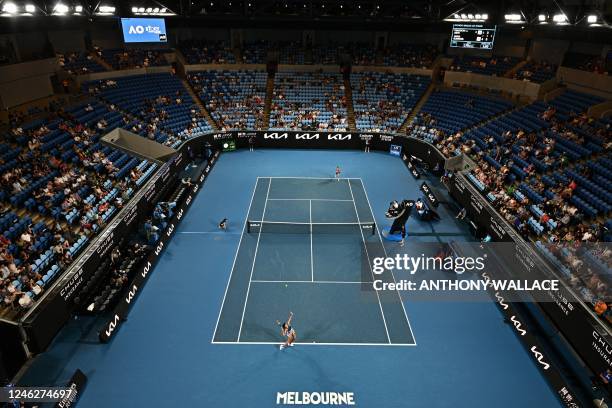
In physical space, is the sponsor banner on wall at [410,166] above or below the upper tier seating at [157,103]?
below

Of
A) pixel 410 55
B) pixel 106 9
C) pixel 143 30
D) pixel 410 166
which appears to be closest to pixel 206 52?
pixel 143 30

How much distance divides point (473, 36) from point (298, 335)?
29.9 meters

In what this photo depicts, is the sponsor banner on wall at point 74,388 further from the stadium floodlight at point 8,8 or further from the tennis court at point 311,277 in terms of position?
the stadium floodlight at point 8,8

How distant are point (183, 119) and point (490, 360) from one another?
31042 mm

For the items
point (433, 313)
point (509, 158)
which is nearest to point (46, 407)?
point (433, 313)

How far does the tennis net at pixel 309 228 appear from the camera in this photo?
72.8ft

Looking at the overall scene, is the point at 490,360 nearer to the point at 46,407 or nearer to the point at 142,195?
the point at 46,407

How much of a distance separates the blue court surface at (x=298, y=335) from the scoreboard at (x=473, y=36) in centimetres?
1849

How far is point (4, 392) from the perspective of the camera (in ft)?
37.9

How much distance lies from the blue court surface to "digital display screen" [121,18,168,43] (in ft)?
62.5

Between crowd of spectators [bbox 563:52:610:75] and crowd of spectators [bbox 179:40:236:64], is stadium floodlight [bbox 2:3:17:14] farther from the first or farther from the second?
crowd of spectators [bbox 563:52:610:75]

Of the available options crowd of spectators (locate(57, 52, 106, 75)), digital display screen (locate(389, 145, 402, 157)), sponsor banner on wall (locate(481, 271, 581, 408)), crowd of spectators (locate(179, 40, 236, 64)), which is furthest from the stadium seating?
crowd of spectators (locate(57, 52, 106, 75))

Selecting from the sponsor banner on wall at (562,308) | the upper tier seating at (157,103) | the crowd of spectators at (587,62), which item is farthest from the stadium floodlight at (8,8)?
the crowd of spectators at (587,62)

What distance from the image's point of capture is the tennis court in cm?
1527
